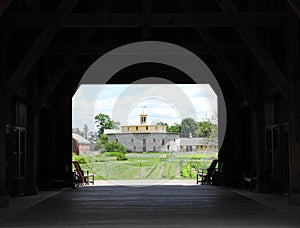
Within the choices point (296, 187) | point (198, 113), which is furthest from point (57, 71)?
point (198, 113)

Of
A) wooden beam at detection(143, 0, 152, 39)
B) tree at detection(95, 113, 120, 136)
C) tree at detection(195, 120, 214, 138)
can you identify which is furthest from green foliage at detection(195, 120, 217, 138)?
wooden beam at detection(143, 0, 152, 39)

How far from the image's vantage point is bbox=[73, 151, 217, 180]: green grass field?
23.5 meters

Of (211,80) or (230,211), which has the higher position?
(211,80)

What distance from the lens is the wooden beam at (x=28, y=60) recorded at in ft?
30.8

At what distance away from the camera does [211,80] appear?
54.9ft

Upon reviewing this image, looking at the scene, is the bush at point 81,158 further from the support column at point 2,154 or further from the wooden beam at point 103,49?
the support column at point 2,154

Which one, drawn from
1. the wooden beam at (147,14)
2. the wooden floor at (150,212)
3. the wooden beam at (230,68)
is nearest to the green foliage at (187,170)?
the wooden beam at (230,68)

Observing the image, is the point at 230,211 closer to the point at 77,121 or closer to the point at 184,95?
the point at 77,121

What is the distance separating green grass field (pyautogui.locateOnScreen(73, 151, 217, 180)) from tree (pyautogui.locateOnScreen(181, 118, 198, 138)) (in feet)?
3.48

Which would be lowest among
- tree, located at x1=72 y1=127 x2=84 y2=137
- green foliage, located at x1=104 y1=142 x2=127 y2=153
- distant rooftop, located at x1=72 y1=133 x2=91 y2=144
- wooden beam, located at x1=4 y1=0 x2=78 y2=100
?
green foliage, located at x1=104 y1=142 x2=127 y2=153

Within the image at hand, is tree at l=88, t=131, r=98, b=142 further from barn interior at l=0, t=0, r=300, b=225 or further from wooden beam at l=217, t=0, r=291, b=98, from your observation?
wooden beam at l=217, t=0, r=291, b=98

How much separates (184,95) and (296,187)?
1376 cm

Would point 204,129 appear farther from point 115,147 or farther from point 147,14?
point 147,14

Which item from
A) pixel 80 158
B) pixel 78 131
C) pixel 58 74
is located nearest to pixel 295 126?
pixel 58 74
